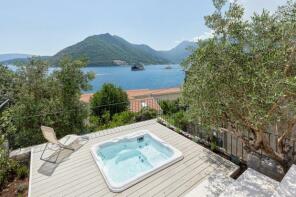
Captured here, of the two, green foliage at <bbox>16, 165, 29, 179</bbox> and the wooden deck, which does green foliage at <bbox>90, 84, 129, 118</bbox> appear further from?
green foliage at <bbox>16, 165, 29, 179</bbox>

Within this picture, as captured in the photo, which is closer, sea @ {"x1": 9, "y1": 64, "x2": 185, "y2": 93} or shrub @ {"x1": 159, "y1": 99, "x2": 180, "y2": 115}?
shrub @ {"x1": 159, "y1": 99, "x2": 180, "y2": 115}

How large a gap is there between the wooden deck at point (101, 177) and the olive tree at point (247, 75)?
3.54 feet

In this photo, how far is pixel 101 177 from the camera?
4160mm

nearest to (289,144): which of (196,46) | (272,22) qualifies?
(272,22)

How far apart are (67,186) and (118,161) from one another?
1989 millimetres

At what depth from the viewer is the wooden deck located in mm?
3682

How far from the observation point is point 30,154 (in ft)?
17.3

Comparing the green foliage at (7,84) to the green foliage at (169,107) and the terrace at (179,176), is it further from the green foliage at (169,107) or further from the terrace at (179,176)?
the green foliage at (169,107)

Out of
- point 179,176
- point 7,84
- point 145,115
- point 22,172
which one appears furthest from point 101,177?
point 7,84

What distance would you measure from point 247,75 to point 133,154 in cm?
424

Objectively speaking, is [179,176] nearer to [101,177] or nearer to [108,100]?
[101,177]

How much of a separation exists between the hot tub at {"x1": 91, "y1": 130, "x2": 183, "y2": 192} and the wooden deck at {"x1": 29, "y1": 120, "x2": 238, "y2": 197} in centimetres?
23

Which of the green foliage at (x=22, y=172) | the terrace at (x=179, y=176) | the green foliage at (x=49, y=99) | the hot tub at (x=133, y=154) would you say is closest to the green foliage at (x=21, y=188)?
the terrace at (x=179, y=176)

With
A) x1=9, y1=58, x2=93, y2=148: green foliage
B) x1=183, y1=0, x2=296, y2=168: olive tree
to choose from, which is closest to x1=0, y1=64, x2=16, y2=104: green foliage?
x1=9, y1=58, x2=93, y2=148: green foliage
